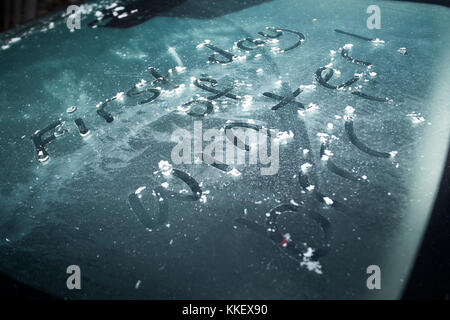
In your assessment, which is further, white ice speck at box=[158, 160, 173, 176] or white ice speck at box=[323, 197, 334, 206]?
white ice speck at box=[158, 160, 173, 176]

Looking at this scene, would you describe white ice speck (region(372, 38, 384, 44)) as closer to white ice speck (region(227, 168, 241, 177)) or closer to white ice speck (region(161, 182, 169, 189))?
white ice speck (region(227, 168, 241, 177))

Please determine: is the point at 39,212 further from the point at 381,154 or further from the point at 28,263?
the point at 381,154

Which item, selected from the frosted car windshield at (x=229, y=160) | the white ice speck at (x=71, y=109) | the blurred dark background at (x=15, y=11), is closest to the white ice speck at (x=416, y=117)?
the frosted car windshield at (x=229, y=160)

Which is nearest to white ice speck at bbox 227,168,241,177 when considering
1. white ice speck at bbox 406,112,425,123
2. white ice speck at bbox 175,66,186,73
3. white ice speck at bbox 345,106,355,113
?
white ice speck at bbox 345,106,355,113

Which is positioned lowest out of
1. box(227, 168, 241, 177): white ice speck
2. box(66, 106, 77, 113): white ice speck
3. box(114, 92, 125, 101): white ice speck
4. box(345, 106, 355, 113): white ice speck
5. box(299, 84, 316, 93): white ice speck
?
box(227, 168, 241, 177): white ice speck

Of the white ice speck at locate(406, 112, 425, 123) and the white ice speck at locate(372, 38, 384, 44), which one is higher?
the white ice speck at locate(372, 38, 384, 44)

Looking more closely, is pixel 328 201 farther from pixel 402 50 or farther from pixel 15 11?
pixel 15 11

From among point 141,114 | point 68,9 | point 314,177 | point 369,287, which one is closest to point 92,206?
point 141,114

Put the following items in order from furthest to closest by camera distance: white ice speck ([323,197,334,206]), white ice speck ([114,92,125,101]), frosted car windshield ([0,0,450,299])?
white ice speck ([114,92,125,101])
white ice speck ([323,197,334,206])
frosted car windshield ([0,0,450,299])

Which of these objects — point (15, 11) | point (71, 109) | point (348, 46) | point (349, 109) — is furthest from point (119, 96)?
point (15, 11)
